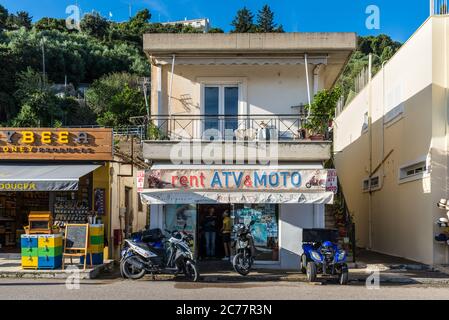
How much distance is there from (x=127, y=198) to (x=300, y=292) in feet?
37.5

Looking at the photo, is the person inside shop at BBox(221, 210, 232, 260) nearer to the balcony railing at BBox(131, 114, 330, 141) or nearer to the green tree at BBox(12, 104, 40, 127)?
the balcony railing at BBox(131, 114, 330, 141)

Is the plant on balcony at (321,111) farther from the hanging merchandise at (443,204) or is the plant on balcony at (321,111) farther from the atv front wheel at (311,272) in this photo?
the atv front wheel at (311,272)

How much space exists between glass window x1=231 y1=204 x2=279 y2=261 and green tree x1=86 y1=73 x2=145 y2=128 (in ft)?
123

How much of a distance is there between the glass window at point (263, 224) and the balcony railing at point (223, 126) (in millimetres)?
2123

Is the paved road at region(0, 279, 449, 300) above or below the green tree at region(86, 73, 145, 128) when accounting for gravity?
below

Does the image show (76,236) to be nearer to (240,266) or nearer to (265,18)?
(240,266)

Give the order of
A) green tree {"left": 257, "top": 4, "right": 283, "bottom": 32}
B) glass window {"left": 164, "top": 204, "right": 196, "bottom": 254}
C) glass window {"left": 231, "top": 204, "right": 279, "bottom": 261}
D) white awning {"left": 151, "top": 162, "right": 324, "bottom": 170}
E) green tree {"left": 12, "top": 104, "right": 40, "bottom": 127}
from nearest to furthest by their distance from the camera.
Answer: white awning {"left": 151, "top": 162, "right": 324, "bottom": 170} → glass window {"left": 231, "top": 204, "right": 279, "bottom": 261} → glass window {"left": 164, "top": 204, "right": 196, "bottom": 254} → green tree {"left": 12, "top": 104, "right": 40, "bottom": 127} → green tree {"left": 257, "top": 4, "right": 283, "bottom": 32}

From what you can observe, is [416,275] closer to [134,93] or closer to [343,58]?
[343,58]

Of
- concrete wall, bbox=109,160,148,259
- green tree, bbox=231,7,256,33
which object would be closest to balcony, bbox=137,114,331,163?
concrete wall, bbox=109,160,148,259

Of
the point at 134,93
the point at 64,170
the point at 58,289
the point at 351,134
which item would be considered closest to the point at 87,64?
the point at 134,93

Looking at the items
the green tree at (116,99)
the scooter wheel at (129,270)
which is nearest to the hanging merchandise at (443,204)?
the scooter wheel at (129,270)

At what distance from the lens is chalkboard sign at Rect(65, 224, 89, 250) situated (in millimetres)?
→ 14414
